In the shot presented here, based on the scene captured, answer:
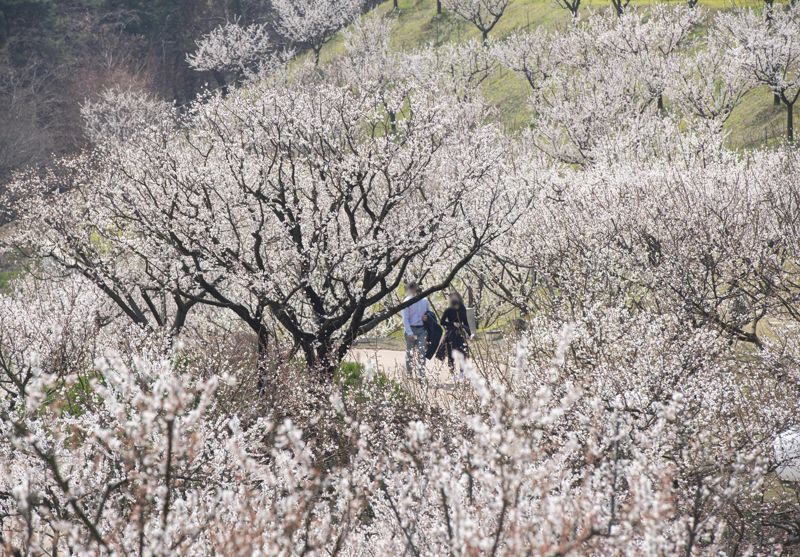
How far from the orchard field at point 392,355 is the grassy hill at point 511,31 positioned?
17.6 feet

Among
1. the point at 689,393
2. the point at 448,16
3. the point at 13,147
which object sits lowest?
the point at 689,393

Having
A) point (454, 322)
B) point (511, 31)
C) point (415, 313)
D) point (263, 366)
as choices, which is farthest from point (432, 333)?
point (511, 31)

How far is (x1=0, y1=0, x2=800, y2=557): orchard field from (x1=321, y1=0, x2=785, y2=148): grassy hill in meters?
5.36

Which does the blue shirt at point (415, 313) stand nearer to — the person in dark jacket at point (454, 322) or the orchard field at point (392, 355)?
the orchard field at point (392, 355)

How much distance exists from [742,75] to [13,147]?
33399 mm

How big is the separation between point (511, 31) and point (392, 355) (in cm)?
3646

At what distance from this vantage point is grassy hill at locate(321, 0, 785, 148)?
31.3 metres

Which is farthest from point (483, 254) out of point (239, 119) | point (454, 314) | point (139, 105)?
point (139, 105)

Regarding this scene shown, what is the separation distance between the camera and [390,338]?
1859cm

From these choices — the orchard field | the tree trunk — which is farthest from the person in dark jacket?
the tree trunk

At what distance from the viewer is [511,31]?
48031 mm

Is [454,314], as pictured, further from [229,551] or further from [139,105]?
[139,105]

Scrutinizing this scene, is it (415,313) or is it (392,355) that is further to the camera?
(392,355)

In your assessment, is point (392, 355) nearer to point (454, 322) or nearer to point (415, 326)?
point (415, 326)
